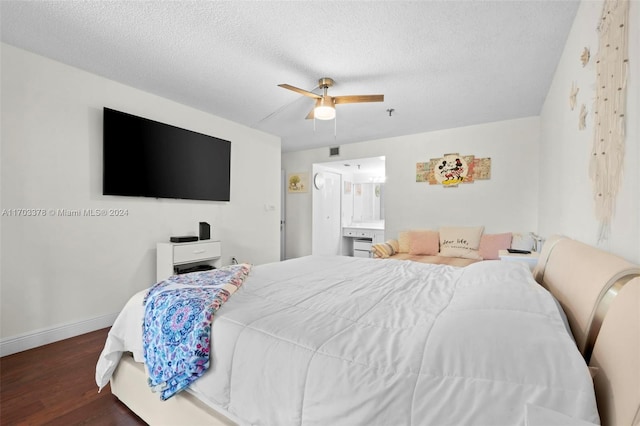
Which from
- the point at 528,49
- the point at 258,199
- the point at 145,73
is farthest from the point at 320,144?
the point at 528,49

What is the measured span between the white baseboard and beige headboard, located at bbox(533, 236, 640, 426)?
3513mm

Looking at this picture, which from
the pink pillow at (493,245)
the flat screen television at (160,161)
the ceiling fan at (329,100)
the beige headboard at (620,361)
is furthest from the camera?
the pink pillow at (493,245)

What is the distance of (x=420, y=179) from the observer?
179 inches

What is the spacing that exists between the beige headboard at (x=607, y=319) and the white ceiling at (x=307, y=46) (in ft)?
5.35

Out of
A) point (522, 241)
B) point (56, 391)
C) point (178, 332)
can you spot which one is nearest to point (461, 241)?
point (522, 241)

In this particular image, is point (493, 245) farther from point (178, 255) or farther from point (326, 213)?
point (178, 255)

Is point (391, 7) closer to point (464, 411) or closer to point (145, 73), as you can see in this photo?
point (464, 411)

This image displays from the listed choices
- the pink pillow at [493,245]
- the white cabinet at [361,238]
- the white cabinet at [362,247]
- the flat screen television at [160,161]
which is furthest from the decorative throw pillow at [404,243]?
the flat screen television at [160,161]

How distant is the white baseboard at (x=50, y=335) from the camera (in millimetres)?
2174

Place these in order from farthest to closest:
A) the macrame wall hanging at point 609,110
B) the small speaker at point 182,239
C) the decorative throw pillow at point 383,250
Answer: the decorative throw pillow at point 383,250 → the small speaker at point 182,239 → the macrame wall hanging at point 609,110

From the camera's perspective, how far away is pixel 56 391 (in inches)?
68.0

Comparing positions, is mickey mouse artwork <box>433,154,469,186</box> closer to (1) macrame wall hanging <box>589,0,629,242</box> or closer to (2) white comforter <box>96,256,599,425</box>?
(1) macrame wall hanging <box>589,0,629,242</box>

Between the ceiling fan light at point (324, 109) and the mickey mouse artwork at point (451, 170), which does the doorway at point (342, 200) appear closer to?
the mickey mouse artwork at point (451, 170)

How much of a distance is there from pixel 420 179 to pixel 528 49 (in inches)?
97.6
